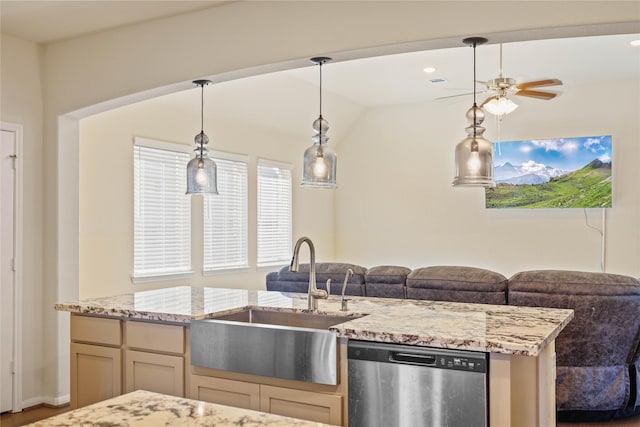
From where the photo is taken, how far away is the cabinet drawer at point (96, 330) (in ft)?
10.5

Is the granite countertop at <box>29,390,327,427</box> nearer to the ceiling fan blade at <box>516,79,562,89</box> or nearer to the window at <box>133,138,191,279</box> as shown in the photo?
the window at <box>133,138,191,279</box>

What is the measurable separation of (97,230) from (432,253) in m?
4.75

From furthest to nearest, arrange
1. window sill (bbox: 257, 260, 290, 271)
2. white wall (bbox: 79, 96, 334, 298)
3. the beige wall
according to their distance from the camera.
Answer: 1. window sill (bbox: 257, 260, 290, 271)
2. white wall (bbox: 79, 96, 334, 298)
3. the beige wall

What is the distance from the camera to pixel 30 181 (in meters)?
4.43

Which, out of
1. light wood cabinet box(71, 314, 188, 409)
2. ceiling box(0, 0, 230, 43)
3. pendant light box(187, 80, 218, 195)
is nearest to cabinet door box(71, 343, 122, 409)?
light wood cabinet box(71, 314, 188, 409)

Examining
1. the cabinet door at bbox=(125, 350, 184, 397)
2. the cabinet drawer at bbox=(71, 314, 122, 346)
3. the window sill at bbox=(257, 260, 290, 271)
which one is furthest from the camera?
the window sill at bbox=(257, 260, 290, 271)

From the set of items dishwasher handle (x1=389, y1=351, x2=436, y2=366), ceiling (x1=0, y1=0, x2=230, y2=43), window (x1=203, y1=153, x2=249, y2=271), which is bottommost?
dishwasher handle (x1=389, y1=351, x2=436, y2=366)

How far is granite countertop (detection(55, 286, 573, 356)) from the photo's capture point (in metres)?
2.26

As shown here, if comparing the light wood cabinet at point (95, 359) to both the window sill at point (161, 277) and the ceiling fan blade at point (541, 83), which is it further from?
the ceiling fan blade at point (541, 83)

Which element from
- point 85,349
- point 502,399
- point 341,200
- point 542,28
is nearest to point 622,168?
point 341,200

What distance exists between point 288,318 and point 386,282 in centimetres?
117

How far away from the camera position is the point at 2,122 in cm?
423

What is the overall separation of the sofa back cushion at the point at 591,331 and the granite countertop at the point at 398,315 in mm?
738

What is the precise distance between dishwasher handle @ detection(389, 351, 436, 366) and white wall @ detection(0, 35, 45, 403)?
10.6ft
